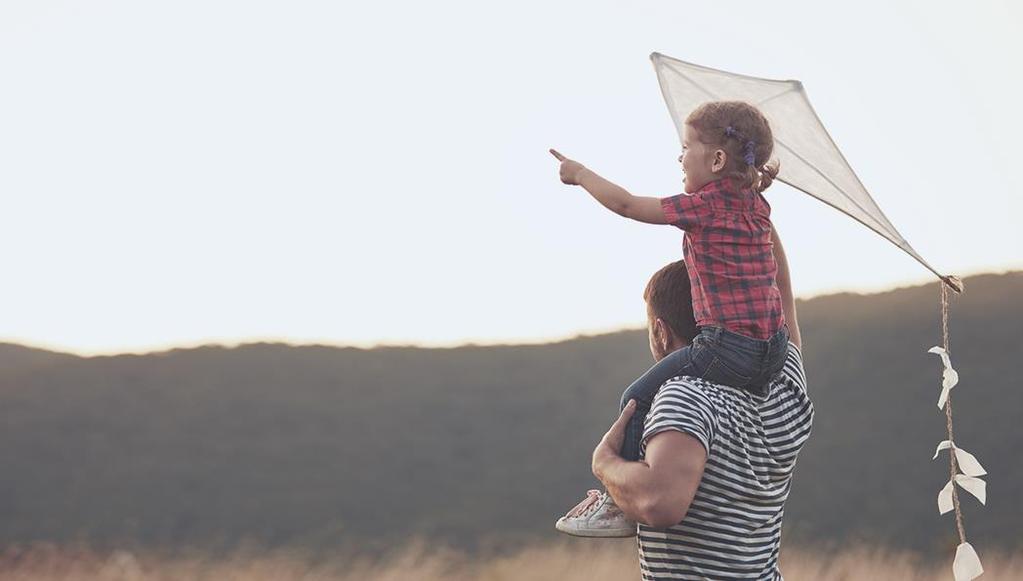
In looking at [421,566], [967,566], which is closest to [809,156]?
[967,566]

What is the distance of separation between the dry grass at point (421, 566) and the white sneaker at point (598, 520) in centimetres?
1346

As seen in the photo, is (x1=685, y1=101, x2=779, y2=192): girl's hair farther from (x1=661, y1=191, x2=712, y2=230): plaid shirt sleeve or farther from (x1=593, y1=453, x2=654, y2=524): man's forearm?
(x1=593, y1=453, x2=654, y2=524): man's forearm

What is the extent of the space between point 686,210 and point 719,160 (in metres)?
0.21

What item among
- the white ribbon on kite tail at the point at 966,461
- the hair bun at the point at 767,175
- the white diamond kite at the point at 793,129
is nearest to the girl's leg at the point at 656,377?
the hair bun at the point at 767,175

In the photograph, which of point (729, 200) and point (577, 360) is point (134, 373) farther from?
point (729, 200)

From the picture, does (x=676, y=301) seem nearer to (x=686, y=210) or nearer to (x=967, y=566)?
(x=686, y=210)

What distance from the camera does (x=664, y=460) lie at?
114 inches

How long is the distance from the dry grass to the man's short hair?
1347 cm

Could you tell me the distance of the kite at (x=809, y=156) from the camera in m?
3.95

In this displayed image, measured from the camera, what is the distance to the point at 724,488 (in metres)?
3.10

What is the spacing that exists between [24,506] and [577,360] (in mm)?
15480

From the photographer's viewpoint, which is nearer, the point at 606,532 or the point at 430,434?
the point at 606,532

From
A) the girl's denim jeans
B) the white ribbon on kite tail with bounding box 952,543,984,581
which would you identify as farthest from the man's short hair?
the white ribbon on kite tail with bounding box 952,543,984,581

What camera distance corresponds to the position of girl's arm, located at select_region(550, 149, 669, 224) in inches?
136
